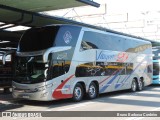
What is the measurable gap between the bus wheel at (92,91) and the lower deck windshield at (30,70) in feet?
11.4

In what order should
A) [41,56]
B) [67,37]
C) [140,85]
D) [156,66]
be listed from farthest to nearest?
[156,66] → [140,85] → [67,37] → [41,56]

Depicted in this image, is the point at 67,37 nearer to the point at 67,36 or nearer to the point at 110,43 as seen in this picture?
the point at 67,36

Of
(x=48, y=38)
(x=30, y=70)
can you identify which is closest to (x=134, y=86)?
(x=48, y=38)

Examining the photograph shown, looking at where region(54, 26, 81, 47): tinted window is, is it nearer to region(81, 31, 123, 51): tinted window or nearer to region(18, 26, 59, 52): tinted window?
region(18, 26, 59, 52): tinted window

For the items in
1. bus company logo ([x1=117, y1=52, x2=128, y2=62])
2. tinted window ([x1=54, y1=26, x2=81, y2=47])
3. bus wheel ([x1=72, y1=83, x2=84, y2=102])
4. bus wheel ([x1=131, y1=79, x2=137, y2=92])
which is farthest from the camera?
bus wheel ([x1=131, y1=79, x2=137, y2=92])

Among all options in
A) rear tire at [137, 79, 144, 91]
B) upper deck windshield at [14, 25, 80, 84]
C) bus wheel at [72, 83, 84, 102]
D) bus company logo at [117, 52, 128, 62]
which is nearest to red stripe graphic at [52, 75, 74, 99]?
upper deck windshield at [14, 25, 80, 84]

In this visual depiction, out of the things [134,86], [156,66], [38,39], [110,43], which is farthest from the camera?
[156,66]

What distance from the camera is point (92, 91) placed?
1750 cm

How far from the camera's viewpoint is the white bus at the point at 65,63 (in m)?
14.5

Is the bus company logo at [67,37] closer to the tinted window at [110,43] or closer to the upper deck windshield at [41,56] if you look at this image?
the upper deck windshield at [41,56]

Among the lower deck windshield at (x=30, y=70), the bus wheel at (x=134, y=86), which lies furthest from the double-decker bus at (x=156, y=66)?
the lower deck windshield at (x=30, y=70)

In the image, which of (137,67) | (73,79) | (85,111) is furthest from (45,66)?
(137,67)

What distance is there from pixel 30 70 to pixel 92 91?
3.99 m

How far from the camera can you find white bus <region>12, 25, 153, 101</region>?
1454cm
